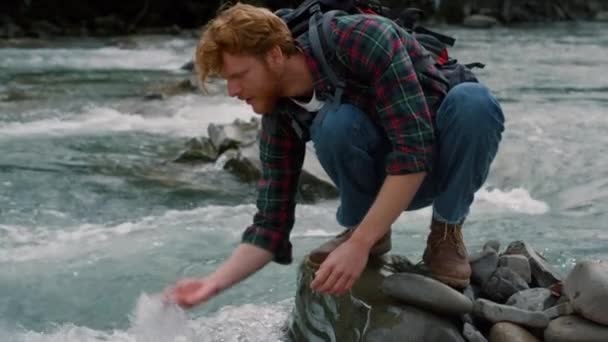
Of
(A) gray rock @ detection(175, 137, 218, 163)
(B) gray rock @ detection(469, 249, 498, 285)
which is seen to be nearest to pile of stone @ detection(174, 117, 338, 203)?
(A) gray rock @ detection(175, 137, 218, 163)

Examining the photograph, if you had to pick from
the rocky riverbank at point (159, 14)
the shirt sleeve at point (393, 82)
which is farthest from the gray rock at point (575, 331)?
the rocky riverbank at point (159, 14)

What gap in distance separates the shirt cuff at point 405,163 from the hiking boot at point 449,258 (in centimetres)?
66

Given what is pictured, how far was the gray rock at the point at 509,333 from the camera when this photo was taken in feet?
10.4

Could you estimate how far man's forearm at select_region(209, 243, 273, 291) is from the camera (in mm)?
2951

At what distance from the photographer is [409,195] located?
276 centimetres

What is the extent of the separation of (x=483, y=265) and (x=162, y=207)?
11.6 ft

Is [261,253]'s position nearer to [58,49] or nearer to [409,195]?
[409,195]

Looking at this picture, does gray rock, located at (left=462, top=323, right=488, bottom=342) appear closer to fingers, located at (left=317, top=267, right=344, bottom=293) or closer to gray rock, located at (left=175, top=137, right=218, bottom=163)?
fingers, located at (left=317, top=267, right=344, bottom=293)

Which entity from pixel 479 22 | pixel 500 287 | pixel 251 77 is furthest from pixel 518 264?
pixel 479 22

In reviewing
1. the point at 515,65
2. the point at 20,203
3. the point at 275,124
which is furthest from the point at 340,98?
the point at 515,65

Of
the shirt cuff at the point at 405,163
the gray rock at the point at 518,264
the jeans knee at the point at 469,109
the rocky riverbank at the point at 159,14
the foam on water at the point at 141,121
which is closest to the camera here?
the shirt cuff at the point at 405,163

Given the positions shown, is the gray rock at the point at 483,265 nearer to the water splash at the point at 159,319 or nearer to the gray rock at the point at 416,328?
the gray rock at the point at 416,328

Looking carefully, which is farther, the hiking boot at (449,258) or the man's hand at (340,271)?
the hiking boot at (449,258)

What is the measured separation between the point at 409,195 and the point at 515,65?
43.0 ft
